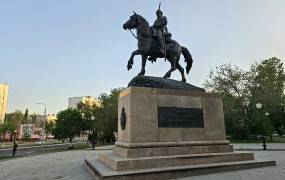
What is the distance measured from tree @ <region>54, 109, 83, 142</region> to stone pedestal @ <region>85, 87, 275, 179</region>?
3349cm

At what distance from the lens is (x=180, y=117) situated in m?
9.91

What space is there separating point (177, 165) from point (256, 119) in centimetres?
3364

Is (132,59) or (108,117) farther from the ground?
(132,59)

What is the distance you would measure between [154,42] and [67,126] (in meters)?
34.3

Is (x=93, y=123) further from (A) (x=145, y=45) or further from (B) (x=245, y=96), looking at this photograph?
(A) (x=145, y=45)

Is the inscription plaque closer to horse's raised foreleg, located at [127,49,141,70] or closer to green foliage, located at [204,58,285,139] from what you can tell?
horse's raised foreleg, located at [127,49,141,70]

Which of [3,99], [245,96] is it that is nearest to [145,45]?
[245,96]

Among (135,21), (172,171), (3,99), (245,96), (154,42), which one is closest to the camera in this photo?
(172,171)

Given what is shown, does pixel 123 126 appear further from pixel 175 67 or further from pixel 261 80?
pixel 261 80

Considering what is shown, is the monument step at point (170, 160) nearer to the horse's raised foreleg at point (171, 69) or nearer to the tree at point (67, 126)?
the horse's raised foreleg at point (171, 69)

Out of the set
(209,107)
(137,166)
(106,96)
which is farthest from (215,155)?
(106,96)

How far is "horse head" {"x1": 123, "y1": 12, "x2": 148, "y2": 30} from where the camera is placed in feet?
36.1

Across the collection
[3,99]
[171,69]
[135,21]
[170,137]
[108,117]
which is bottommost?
[170,137]

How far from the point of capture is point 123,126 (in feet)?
31.7
